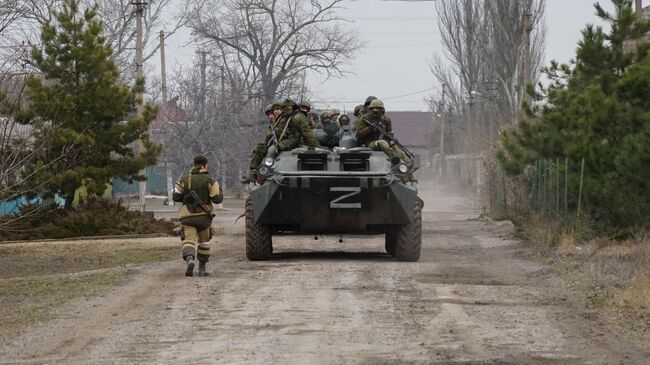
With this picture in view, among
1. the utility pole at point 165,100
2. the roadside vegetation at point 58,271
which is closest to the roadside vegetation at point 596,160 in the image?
the roadside vegetation at point 58,271

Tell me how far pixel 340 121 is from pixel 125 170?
7.08 m

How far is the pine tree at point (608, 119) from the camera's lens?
784 inches

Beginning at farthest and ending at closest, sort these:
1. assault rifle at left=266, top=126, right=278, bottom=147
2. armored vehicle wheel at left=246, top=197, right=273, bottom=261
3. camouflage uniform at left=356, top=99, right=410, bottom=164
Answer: camouflage uniform at left=356, top=99, right=410, bottom=164 < assault rifle at left=266, top=126, right=278, bottom=147 < armored vehicle wheel at left=246, top=197, right=273, bottom=261

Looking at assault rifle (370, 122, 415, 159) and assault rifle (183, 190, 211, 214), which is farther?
assault rifle (370, 122, 415, 159)

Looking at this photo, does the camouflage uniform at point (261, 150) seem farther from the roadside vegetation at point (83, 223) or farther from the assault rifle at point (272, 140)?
the roadside vegetation at point (83, 223)

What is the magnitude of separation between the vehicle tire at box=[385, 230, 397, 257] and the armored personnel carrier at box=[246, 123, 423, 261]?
0.14 meters

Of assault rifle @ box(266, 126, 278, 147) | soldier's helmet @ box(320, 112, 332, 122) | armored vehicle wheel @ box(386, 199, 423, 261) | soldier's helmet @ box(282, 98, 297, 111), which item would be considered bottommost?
armored vehicle wheel @ box(386, 199, 423, 261)

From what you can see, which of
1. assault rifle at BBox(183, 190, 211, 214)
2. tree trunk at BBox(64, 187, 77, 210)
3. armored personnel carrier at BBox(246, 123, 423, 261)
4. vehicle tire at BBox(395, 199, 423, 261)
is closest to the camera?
assault rifle at BBox(183, 190, 211, 214)

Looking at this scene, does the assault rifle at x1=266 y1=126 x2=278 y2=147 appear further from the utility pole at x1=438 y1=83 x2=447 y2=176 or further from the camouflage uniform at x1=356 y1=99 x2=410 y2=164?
the utility pole at x1=438 y1=83 x2=447 y2=176

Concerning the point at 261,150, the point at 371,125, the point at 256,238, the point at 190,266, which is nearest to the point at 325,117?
the point at 371,125

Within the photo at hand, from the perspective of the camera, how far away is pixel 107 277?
17.9 meters

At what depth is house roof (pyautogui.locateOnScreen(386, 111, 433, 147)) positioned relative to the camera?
357 feet

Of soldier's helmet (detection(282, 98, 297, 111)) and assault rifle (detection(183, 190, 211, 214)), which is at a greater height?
soldier's helmet (detection(282, 98, 297, 111))

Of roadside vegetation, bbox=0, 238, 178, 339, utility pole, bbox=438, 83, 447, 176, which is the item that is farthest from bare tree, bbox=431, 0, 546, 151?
roadside vegetation, bbox=0, 238, 178, 339
